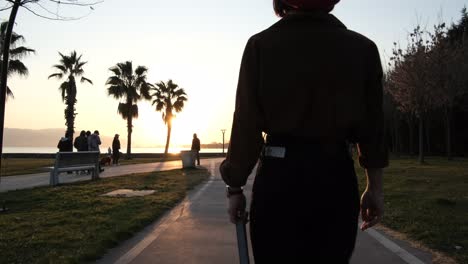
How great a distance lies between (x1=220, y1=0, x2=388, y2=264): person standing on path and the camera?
2.47 m

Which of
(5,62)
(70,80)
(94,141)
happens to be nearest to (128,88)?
(70,80)

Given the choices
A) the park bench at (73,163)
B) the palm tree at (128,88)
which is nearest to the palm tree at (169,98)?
the palm tree at (128,88)

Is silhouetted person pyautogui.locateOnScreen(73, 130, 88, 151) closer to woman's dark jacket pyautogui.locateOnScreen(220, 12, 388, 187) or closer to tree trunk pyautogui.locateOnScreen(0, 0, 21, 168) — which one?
tree trunk pyautogui.locateOnScreen(0, 0, 21, 168)

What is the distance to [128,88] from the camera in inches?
2141

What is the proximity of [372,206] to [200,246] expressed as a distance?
14.7ft

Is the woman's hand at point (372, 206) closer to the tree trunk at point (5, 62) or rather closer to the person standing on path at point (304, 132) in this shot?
the person standing on path at point (304, 132)

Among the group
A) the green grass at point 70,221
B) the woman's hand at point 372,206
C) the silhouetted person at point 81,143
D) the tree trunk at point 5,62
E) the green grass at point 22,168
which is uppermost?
the tree trunk at point 5,62

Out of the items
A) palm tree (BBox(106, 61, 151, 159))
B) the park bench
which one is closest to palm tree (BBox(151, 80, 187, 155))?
palm tree (BBox(106, 61, 151, 159))

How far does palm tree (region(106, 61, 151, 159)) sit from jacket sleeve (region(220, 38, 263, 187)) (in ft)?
169

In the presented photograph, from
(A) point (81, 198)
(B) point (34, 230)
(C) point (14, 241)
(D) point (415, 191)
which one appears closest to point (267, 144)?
Answer: (C) point (14, 241)

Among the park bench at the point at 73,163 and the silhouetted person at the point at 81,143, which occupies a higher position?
the silhouetted person at the point at 81,143

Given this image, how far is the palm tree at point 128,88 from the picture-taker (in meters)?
53.9

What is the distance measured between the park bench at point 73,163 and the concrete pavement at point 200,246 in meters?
7.57

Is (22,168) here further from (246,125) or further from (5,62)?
(246,125)
